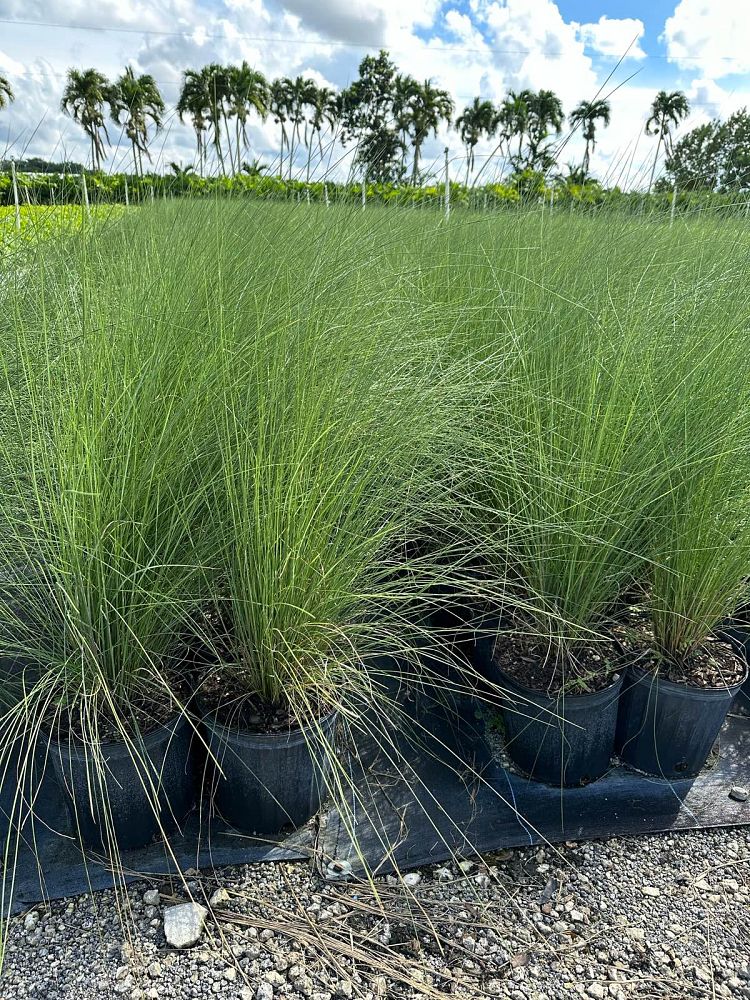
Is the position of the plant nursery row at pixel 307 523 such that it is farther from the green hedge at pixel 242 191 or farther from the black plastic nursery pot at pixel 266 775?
the green hedge at pixel 242 191

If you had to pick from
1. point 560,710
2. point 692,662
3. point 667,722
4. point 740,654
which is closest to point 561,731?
point 560,710

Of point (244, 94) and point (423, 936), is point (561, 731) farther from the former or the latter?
point (244, 94)

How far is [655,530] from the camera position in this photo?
61.6 inches

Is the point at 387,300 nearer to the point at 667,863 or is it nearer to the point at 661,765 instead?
the point at 661,765

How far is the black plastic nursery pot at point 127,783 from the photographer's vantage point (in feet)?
4.04

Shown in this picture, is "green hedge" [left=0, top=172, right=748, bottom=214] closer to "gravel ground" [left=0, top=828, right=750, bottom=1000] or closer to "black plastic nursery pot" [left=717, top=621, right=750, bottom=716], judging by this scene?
"black plastic nursery pot" [left=717, top=621, right=750, bottom=716]

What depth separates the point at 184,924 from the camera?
118 centimetres

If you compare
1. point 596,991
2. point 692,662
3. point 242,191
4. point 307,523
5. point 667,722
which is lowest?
point 596,991

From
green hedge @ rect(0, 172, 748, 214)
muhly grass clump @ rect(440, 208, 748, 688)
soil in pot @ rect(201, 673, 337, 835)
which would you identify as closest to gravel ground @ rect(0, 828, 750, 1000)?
soil in pot @ rect(201, 673, 337, 835)

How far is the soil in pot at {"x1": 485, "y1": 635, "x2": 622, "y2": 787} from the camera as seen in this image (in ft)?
4.88

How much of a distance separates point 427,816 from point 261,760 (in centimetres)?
39

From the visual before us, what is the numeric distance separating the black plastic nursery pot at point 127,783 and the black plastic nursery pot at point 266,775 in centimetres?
7

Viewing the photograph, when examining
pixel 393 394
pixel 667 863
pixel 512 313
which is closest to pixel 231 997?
pixel 667 863

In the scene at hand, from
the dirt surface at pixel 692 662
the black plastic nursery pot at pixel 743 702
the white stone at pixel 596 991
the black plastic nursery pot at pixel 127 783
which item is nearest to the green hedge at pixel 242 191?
the dirt surface at pixel 692 662
